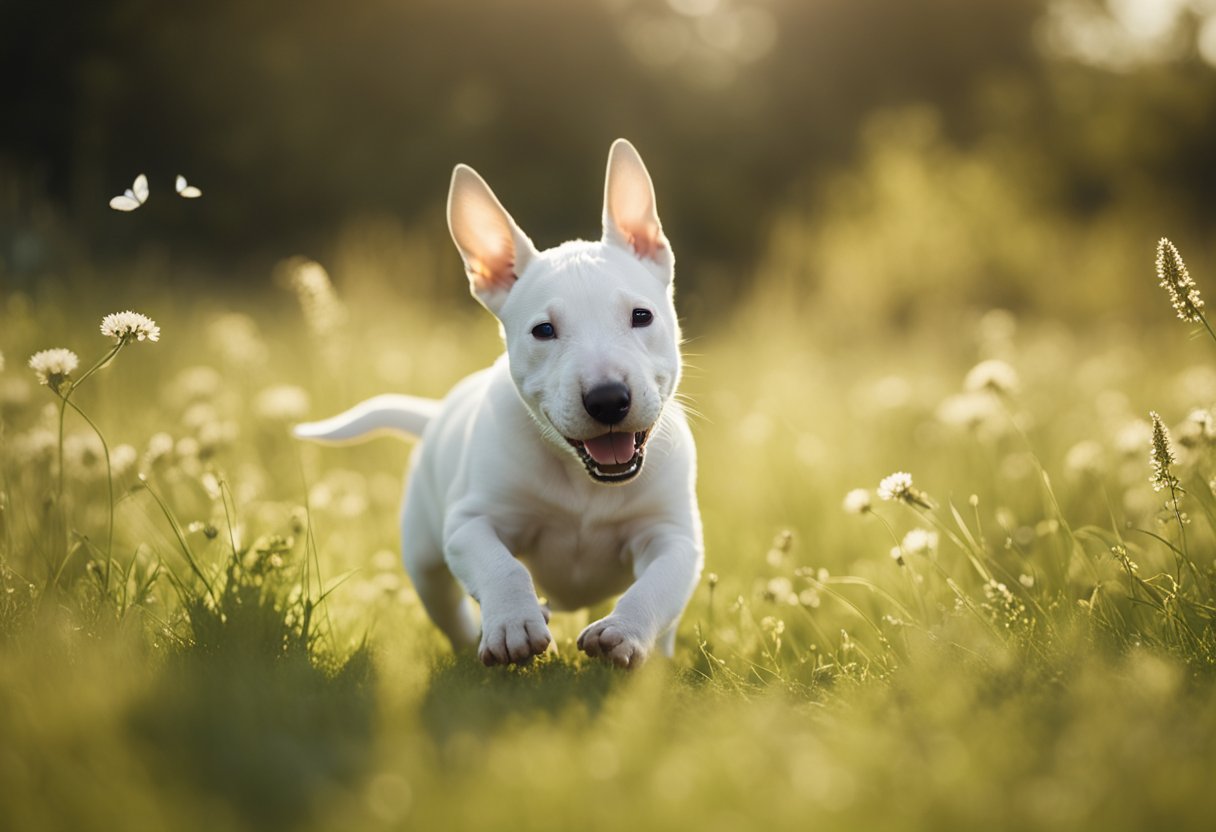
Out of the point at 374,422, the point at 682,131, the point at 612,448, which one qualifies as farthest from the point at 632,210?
the point at 682,131

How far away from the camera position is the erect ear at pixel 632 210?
354 cm

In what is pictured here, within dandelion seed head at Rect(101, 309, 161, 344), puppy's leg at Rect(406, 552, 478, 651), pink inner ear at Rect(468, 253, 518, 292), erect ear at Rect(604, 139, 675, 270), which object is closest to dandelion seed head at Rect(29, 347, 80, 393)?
dandelion seed head at Rect(101, 309, 161, 344)

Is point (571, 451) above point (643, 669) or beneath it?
above

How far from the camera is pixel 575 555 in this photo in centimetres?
348

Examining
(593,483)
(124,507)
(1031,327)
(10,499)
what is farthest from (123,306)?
(1031,327)

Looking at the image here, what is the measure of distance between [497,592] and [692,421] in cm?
131

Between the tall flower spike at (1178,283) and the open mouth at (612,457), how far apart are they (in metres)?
1.41

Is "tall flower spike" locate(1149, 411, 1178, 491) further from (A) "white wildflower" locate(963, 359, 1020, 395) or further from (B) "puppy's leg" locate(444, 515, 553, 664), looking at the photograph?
(B) "puppy's leg" locate(444, 515, 553, 664)

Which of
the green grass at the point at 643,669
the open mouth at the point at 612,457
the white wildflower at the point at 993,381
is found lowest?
Result: the green grass at the point at 643,669

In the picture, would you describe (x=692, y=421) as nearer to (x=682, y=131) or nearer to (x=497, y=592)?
(x=497, y=592)

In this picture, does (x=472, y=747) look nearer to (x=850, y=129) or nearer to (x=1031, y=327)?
(x=1031, y=327)

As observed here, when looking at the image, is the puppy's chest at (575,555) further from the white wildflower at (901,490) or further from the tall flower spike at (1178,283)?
the tall flower spike at (1178,283)

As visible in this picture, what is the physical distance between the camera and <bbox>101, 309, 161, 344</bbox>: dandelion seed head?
2836mm

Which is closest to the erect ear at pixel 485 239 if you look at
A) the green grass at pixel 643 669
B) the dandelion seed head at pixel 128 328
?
the green grass at pixel 643 669
